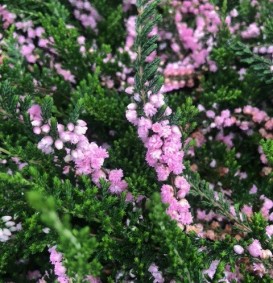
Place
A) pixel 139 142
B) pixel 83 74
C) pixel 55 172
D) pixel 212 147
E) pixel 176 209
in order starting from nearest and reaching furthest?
pixel 176 209 < pixel 55 172 < pixel 139 142 < pixel 212 147 < pixel 83 74

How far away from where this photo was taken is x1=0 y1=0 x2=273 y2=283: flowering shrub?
2629 mm

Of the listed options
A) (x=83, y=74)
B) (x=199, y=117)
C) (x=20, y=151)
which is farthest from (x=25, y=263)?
(x=199, y=117)

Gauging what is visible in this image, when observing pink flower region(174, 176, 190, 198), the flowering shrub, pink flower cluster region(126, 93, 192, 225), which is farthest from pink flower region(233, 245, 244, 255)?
pink flower region(174, 176, 190, 198)

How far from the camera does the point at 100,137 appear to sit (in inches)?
150

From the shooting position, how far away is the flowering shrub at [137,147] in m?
2.63

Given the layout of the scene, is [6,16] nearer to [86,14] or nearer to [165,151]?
[86,14]

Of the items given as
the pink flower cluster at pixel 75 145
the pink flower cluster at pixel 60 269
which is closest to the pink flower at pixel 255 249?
the pink flower cluster at pixel 75 145

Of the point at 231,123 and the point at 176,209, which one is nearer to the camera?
the point at 176,209

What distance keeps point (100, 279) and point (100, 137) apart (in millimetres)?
1328

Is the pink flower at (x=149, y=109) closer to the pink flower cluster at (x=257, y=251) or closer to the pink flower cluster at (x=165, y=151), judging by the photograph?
the pink flower cluster at (x=165, y=151)

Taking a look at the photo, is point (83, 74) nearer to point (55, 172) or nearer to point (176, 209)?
point (55, 172)

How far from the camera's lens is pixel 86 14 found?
470cm

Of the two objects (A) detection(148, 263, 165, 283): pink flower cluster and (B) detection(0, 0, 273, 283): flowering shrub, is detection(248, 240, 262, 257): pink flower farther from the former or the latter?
(A) detection(148, 263, 165, 283): pink flower cluster

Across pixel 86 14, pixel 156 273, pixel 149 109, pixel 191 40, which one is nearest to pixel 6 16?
pixel 86 14
